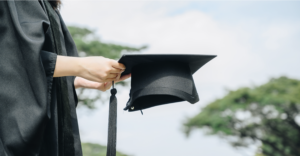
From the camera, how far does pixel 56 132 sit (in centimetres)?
95

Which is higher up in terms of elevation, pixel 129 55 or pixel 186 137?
pixel 129 55

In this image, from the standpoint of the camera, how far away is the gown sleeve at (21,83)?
830mm

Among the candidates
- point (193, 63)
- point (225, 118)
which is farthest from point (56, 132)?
point (225, 118)

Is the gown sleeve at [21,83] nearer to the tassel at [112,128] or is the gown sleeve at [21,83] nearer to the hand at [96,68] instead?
the hand at [96,68]

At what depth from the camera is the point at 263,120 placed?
328 inches

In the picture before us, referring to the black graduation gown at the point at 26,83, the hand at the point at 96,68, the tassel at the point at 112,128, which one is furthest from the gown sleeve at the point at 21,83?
the tassel at the point at 112,128

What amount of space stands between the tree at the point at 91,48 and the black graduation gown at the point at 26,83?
7756mm

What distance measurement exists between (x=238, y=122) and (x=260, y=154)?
1.23 m

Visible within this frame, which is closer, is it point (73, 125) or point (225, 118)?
point (73, 125)

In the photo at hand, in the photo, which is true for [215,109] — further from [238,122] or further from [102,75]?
[102,75]

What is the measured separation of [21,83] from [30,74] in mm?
40

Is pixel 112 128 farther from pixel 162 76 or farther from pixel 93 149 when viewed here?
pixel 93 149

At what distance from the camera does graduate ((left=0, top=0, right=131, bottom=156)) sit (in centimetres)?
83

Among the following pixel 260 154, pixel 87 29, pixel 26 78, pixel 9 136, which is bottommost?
pixel 260 154
